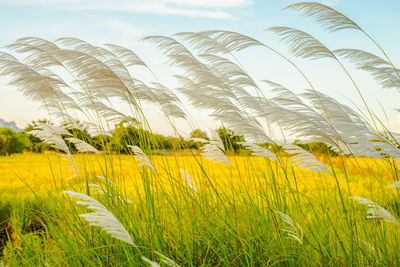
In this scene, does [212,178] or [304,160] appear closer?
[304,160]

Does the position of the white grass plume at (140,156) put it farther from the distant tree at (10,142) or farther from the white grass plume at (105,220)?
the distant tree at (10,142)

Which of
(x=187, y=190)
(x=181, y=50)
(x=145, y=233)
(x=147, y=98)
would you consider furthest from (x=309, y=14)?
(x=145, y=233)

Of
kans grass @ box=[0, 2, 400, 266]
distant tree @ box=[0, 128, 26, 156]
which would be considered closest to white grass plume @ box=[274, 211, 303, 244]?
kans grass @ box=[0, 2, 400, 266]

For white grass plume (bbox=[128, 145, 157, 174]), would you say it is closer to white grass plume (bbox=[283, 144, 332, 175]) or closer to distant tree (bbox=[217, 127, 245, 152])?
distant tree (bbox=[217, 127, 245, 152])

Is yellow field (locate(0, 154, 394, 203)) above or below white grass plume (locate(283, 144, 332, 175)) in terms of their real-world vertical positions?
below

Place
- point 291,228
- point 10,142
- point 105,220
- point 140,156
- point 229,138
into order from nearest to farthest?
point 105,220 < point 291,228 < point 140,156 < point 229,138 < point 10,142

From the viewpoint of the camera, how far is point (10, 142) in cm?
1878

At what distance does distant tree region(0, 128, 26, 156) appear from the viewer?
18422mm

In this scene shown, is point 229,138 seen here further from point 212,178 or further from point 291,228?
point 291,228

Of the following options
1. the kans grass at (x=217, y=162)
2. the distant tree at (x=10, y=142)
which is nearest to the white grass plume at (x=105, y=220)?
the kans grass at (x=217, y=162)

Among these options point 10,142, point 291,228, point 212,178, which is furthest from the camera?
point 10,142

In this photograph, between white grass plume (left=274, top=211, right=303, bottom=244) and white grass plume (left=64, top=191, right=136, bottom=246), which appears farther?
white grass plume (left=274, top=211, right=303, bottom=244)

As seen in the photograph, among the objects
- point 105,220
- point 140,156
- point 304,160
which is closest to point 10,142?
point 140,156

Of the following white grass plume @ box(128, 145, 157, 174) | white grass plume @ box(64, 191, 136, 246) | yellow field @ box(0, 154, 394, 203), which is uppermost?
white grass plume @ box(128, 145, 157, 174)
